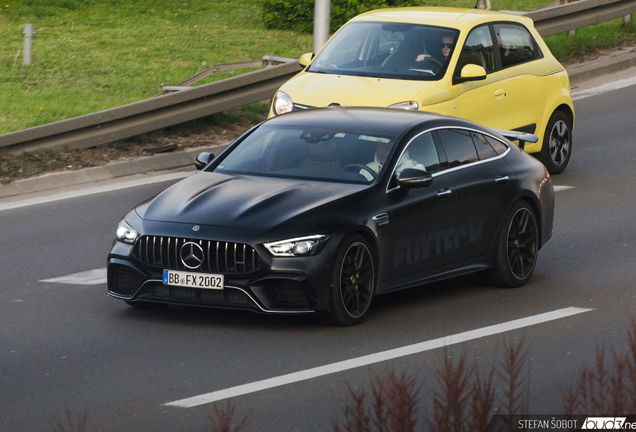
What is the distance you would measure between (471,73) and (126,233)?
579 centimetres

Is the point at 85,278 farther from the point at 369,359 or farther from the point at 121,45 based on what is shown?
the point at 121,45

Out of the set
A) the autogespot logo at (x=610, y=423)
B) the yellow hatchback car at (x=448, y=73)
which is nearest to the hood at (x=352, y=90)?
the yellow hatchback car at (x=448, y=73)

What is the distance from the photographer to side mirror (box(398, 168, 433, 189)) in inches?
348

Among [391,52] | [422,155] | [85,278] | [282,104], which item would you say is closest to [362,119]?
[422,155]

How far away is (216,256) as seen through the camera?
322 inches

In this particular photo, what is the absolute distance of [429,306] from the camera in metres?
9.23

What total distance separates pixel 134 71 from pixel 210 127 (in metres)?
2.84

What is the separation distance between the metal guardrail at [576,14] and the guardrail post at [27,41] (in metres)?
7.58

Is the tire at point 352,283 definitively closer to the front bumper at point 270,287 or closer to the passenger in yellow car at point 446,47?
the front bumper at point 270,287

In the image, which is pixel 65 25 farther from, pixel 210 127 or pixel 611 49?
pixel 611 49

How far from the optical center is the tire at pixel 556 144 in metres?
14.5

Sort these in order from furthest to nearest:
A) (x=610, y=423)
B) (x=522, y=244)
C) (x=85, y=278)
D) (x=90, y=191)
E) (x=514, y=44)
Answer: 1. (x=514, y=44)
2. (x=90, y=191)
3. (x=522, y=244)
4. (x=85, y=278)
5. (x=610, y=423)

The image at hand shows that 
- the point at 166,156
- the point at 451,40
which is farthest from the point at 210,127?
the point at 451,40

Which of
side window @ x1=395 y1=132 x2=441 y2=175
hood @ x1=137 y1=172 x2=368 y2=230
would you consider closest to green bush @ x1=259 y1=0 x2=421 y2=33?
side window @ x1=395 y1=132 x2=441 y2=175
